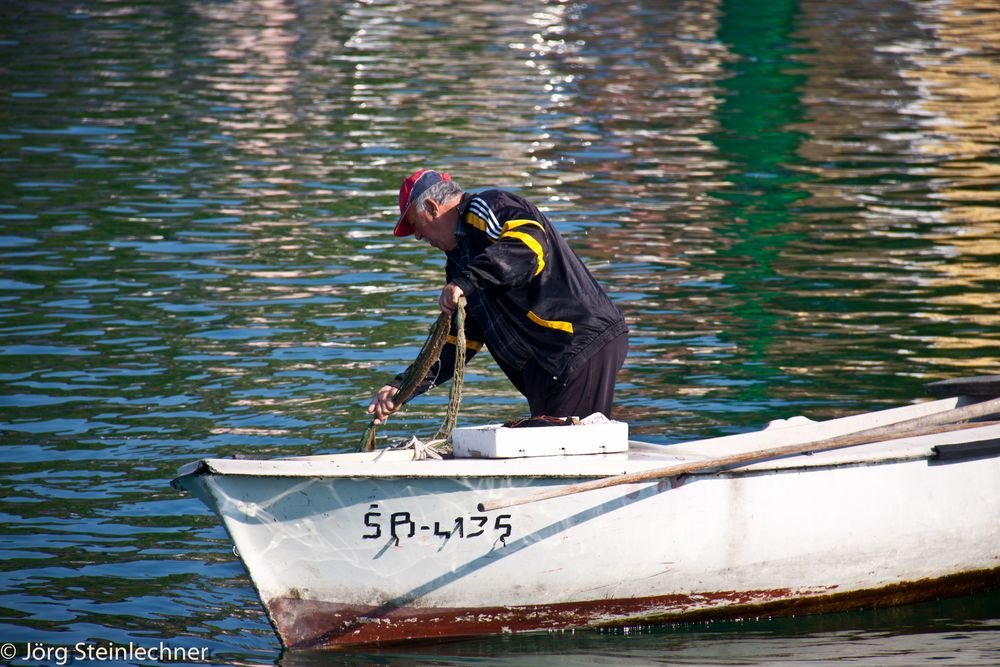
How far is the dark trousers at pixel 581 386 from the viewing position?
6.17 metres

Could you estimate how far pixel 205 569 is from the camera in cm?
678

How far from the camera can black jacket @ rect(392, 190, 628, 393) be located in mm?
5906

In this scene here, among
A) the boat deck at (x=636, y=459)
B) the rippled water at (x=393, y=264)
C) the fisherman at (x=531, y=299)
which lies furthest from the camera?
the rippled water at (x=393, y=264)

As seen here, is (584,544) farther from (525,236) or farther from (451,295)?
(525,236)

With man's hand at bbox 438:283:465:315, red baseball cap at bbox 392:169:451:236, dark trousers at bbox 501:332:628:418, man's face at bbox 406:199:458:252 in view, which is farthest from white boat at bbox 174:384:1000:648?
red baseball cap at bbox 392:169:451:236

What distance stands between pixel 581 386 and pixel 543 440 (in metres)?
0.41

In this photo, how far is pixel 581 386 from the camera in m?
6.19

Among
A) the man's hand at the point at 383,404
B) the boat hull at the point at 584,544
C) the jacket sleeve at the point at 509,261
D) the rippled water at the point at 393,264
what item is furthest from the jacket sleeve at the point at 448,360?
the rippled water at the point at 393,264

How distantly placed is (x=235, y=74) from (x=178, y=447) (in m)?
17.4

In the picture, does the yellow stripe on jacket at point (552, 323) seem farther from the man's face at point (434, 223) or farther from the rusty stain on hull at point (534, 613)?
the rusty stain on hull at point (534, 613)

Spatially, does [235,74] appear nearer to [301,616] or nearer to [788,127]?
[788,127]

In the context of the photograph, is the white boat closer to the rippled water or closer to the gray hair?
the rippled water

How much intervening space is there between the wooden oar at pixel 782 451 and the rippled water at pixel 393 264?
72cm

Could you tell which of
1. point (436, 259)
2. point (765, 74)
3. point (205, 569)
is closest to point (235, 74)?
point (765, 74)
